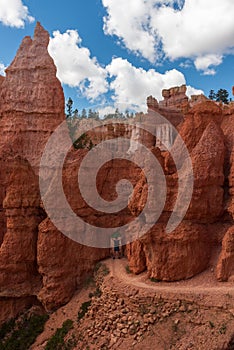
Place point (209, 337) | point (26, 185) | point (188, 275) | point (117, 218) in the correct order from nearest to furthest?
point (209, 337) < point (188, 275) < point (26, 185) < point (117, 218)

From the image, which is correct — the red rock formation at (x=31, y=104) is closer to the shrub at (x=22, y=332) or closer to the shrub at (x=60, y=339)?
the shrub at (x=22, y=332)

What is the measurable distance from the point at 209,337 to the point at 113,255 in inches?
347

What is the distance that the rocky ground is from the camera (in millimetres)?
13023

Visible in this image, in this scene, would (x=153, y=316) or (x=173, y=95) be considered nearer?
(x=153, y=316)

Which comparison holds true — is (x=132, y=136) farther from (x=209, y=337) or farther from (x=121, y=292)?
(x=209, y=337)

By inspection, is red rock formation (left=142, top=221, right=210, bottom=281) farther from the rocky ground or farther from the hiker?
the hiker

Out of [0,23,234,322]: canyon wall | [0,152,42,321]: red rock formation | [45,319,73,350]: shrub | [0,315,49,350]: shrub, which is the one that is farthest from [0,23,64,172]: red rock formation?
[45,319,73,350]: shrub

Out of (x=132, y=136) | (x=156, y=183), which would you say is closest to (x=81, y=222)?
(x=156, y=183)

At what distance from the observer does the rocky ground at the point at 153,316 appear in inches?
513

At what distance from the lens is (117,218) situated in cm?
2123

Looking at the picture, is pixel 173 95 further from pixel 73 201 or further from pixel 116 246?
pixel 73 201

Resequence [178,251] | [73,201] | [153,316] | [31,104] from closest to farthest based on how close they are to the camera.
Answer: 1. [153,316]
2. [178,251]
3. [73,201]
4. [31,104]

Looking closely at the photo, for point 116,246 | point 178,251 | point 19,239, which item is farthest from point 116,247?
point 178,251

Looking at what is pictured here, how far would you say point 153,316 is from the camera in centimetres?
1446
